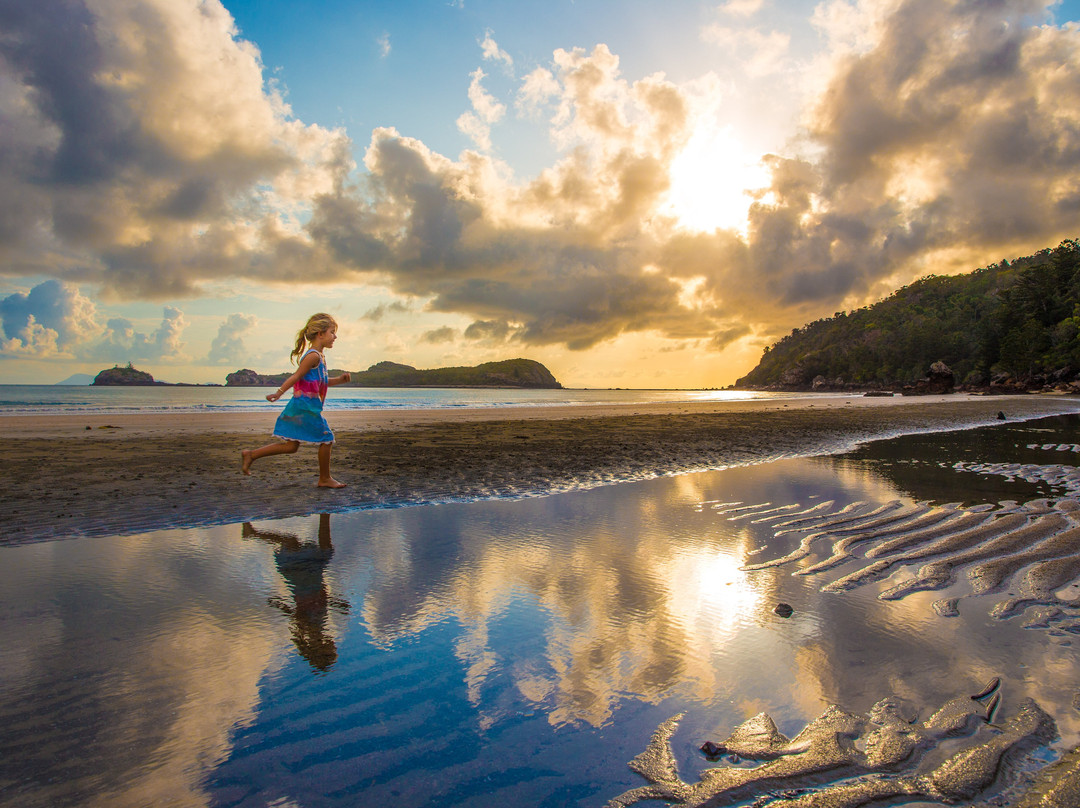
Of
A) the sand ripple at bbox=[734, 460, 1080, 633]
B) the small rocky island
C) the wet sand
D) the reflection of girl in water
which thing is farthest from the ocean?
the small rocky island

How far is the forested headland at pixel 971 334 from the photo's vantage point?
75688 millimetres

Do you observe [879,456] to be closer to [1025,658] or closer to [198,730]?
[1025,658]

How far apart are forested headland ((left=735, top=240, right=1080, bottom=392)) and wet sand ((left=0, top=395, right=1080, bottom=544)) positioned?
75785 mm

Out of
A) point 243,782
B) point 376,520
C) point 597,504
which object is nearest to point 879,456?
point 597,504

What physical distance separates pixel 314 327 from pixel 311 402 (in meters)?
1.26

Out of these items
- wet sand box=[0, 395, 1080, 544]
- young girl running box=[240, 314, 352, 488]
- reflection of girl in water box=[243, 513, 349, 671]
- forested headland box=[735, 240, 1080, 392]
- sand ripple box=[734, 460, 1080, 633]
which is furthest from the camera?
forested headland box=[735, 240, 1080, 392]

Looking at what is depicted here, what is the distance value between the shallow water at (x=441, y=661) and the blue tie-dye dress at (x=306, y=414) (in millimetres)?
2910

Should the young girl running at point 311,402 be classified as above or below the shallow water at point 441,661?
above

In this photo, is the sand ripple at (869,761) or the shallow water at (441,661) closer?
the sand ripple at (869,761)

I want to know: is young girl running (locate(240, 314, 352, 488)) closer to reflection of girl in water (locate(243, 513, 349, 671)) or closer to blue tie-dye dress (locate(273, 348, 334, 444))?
blue tie-dye dress (locate(273, 348, 334, 444))

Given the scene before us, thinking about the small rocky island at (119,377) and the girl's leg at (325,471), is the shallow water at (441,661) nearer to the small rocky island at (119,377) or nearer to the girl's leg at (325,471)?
the girl's leg at (325,471)

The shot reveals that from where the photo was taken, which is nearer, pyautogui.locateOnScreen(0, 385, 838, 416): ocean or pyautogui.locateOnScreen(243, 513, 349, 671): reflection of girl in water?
pyautogui.locateOnScreen(243, 513, 349, 671): reflection of girl in water

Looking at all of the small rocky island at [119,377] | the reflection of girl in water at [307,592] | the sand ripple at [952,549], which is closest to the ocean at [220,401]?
the reflection of girl in water at [307,592]

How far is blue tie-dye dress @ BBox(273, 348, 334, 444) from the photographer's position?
28.3 ft
